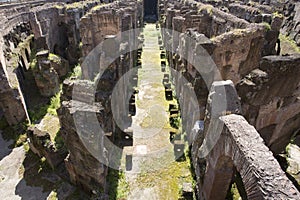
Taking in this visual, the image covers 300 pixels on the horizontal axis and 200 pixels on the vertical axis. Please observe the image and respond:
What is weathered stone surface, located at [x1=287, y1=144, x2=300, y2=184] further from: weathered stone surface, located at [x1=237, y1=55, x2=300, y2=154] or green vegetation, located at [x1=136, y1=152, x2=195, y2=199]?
green vegetation, located at [x1=136, y1=152, x2=195, y2=199]

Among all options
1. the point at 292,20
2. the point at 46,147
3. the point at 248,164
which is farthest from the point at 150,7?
the point at 248,164

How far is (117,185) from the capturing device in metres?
9.62

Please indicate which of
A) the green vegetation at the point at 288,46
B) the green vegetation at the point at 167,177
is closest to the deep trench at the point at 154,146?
the green vegetation at the point at 167,177

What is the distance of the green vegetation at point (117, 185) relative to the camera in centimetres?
922

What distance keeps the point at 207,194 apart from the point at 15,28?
765 inches

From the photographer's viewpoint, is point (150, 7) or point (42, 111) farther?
point (150, 7)

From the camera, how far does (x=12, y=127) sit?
1278 cm

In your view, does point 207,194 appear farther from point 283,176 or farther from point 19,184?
point 19,184

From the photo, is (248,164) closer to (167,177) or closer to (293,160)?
(167,177)

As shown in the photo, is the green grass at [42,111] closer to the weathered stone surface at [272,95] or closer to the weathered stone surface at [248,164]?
the weathered stone surface at [248,164]

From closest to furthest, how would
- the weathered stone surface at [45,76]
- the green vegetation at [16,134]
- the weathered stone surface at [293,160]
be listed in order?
the weathered stone surface at [293,160] → the green vegetation at [16,134] → the weathered stone surface at [45,76]

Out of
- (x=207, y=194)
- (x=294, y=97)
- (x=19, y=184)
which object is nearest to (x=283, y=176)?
(x=207, y=194)

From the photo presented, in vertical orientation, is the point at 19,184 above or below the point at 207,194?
below

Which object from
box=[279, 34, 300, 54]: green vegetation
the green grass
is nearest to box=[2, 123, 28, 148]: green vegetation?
the green grass
